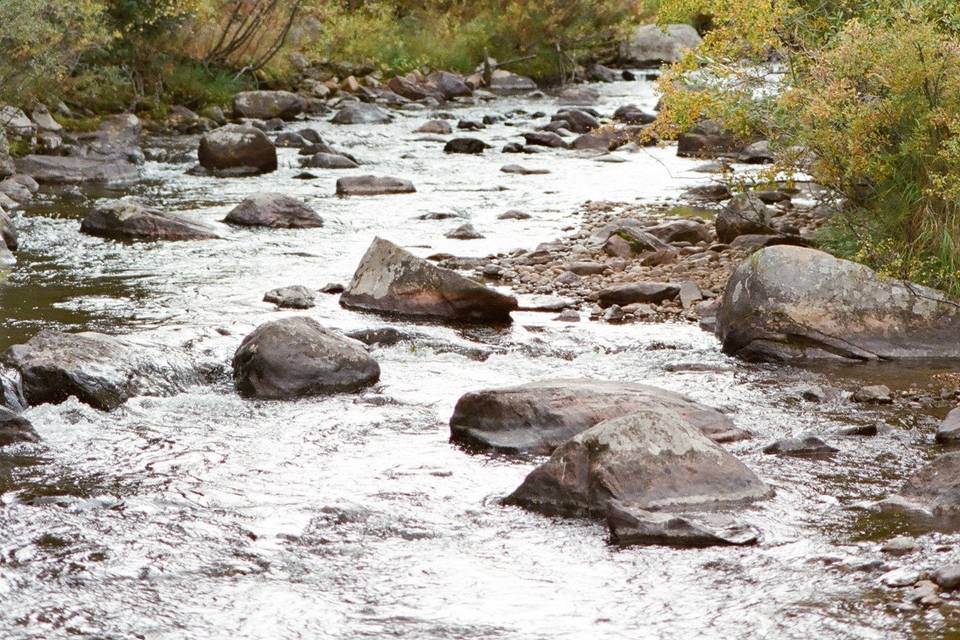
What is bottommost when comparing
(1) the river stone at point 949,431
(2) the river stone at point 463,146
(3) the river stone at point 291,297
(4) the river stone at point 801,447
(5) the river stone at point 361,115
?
(5) the river stone at point 361,115

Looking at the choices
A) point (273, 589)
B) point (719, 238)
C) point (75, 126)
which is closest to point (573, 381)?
point (273, 589)

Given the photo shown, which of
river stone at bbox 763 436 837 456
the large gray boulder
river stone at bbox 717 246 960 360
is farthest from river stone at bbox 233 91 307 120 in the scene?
river stone at bbox 763 436 837 456

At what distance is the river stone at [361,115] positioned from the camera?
2650cm

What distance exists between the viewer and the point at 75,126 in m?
22.7

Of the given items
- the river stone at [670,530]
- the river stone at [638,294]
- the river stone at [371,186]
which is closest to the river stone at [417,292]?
the river stone at [638,294]

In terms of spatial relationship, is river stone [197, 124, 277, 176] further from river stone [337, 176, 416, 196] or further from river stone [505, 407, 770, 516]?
river stone [505, 407, 770, 516]

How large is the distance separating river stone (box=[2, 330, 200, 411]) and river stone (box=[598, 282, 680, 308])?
163 inches

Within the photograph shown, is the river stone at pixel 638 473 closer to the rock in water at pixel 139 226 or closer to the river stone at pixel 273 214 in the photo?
the rock in water at pixel 139 226

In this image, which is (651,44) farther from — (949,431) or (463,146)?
(949,431)

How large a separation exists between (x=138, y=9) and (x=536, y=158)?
801 centimetres

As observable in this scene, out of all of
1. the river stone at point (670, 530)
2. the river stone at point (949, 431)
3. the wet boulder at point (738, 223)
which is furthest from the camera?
the wet boulder at point (738, 223)

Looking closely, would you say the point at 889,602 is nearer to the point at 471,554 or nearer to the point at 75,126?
the point at 471,554

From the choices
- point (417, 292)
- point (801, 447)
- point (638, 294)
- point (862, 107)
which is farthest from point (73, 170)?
point (801, 447)

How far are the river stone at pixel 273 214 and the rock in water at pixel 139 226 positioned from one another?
701 millimetres
